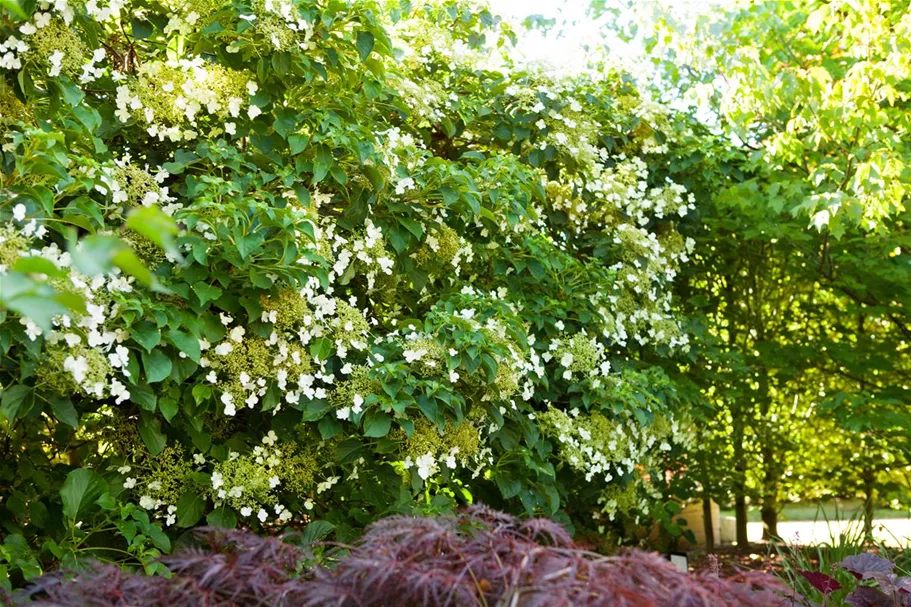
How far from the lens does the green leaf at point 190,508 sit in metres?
2.82

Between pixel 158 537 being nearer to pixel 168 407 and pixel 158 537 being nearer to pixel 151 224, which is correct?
pixel 168 407

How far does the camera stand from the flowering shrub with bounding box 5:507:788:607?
53.1 inches

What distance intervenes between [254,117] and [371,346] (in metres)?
0.87

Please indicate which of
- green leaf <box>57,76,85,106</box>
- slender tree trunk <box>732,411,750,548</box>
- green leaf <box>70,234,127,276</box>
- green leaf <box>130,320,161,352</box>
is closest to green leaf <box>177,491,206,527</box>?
green leaf <box>130,320,161,352</box>

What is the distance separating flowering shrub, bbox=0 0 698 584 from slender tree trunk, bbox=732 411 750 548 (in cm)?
202

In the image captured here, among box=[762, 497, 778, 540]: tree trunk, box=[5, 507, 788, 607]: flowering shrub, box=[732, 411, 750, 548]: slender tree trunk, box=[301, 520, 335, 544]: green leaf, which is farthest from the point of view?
box=[762, 497, 778, 540]: tree trunk

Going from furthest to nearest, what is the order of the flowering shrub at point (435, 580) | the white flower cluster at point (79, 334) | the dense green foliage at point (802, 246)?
1. the dense green foliage at point (802, 246)
2. the white flower cluster at point (79, 334)
3. the flowering shrub at point (435, 580)

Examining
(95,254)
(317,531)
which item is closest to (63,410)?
(317,531)

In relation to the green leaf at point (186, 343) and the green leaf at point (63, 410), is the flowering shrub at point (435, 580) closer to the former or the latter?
the green leaf at point (63, 410)

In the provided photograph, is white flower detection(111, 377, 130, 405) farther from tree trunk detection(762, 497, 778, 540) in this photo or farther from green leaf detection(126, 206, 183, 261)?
tree trunk detection(762, 497, 778, 540)

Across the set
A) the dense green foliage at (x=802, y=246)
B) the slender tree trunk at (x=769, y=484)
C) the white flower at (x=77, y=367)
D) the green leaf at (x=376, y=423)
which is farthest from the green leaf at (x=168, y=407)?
the slender tree trunk at (x=769, y=484)

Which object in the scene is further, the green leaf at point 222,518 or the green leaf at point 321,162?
the green leaf at point 321,162

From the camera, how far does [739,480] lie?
5.99 metres

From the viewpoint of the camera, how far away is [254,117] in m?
3.01
